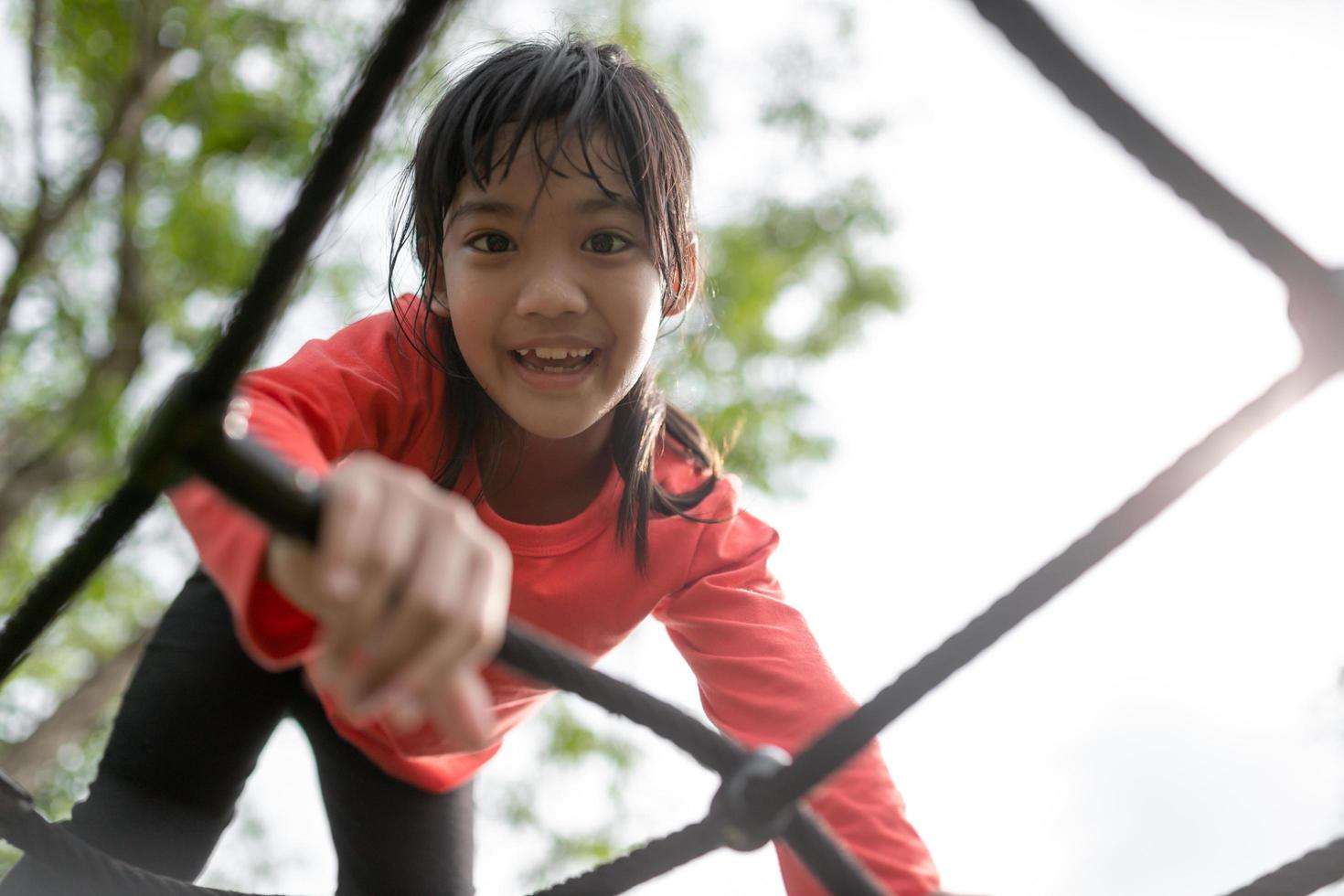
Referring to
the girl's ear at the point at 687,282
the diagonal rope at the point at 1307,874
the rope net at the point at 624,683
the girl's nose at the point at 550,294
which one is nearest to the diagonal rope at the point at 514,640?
the rope net at the point at 624,683

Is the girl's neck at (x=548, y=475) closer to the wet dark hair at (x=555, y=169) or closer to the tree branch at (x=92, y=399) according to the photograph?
the wet dark hair at (x=555, y=169)

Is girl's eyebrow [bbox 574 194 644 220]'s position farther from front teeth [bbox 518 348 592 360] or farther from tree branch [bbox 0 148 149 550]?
tree branch [bbox 0 148 149 550]

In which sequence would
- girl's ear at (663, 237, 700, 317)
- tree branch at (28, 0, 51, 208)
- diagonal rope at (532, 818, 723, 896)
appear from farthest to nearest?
tree branch at (28, 0, 51, 208) → girl's ear at (663, 237, 700, 317) → diagonal rope at (532, 818, 723, 896)

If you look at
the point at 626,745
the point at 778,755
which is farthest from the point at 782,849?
the point at 626,745

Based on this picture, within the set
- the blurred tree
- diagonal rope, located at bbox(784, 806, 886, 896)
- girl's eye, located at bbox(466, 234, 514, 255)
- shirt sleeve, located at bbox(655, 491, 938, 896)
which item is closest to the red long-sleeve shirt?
shirt sleeve, located at bbox(655, 491, 938, 896)

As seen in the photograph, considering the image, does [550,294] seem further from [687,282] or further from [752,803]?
[752,803]

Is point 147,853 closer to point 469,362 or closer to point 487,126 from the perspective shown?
point 469,362

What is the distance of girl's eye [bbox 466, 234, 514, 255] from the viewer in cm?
76

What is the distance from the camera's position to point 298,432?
0.53 m

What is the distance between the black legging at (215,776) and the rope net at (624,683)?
34 centimetres

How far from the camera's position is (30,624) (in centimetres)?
49

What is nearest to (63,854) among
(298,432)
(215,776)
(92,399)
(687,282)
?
(298,432)

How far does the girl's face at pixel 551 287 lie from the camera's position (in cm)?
75

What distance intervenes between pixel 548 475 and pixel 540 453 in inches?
0.7
